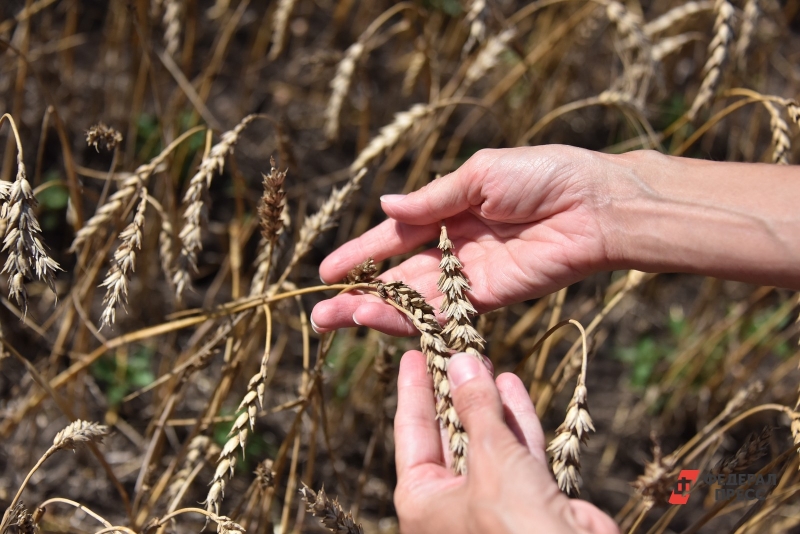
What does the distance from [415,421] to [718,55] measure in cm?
146

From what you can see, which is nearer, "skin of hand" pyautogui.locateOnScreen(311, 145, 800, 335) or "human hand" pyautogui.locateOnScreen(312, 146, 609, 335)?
"skin of hand" pyautogui.locateOnScreen(311, 145, 800, 335)

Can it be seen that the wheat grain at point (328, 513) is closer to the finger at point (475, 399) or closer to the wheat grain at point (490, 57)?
the finger at point (475, 399)

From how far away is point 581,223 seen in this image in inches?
65.9

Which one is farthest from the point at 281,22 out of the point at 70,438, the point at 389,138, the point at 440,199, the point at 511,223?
the point at 70,438

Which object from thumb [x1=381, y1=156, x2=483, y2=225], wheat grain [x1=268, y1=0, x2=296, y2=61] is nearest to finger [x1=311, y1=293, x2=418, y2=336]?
thumb [x1=381, y1=156, x2=483, y2=225]

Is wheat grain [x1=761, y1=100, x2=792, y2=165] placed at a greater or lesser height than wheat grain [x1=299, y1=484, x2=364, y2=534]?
greater

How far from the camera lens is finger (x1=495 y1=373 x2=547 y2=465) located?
4.47ft

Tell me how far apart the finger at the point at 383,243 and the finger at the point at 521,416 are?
558mm

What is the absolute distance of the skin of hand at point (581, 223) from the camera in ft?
4.94

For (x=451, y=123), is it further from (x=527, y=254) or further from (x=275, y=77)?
(x=527, y=254)

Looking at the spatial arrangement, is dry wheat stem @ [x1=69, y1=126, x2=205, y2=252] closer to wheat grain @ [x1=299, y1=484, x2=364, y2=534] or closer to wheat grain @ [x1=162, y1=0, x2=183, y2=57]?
wheat grain @ [x1=162, y1=0, x2=183, y2=57]

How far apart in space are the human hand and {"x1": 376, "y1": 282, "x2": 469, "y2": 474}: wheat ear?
0.24 metres

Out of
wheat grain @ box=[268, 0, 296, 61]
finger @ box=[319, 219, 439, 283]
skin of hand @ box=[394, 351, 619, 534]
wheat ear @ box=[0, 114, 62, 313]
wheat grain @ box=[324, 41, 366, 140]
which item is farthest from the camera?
wheat grain @ box=[268, 0, 296, 61]

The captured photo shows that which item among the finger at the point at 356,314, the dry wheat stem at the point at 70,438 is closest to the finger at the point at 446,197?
the finger at the point at 356,314
